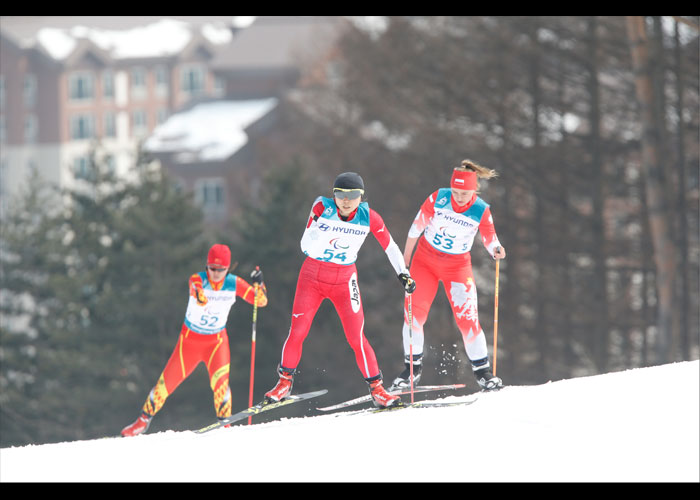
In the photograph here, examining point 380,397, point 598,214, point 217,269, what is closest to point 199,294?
point 217,269

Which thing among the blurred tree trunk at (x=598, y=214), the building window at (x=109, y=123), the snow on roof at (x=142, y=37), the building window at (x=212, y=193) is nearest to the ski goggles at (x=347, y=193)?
the blurred tree trunk at (x=598, y=214)

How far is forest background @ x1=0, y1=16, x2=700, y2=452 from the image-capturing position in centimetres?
2491

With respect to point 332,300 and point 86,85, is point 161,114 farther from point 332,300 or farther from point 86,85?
point 332,300

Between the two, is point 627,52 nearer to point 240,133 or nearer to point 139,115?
point 240,133

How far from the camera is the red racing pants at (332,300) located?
855 cm

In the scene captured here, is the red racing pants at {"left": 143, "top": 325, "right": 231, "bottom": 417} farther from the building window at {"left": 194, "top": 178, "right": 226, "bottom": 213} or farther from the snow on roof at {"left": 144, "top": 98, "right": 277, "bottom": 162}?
the building window at {"left": 194, "top": 178, "right": 226, "bottom": 213}

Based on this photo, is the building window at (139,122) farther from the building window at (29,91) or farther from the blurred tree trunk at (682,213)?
the blurred tree trunk at (682,213)

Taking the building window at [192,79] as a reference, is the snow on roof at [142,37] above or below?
above

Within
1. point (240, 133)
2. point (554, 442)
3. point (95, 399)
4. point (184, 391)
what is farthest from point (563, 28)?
Answer: point (240, 133)

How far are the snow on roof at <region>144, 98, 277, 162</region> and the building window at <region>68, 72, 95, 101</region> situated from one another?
14339 millimetres

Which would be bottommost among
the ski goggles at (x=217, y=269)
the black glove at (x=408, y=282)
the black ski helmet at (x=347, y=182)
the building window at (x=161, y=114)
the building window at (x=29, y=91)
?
the black glove at (x=408, y=282)

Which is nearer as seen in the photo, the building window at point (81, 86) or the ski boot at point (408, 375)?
the ski boot at point (408, 375)

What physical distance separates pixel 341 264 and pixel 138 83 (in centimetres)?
6418

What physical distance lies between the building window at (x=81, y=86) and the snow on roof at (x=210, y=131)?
14.3 metres
